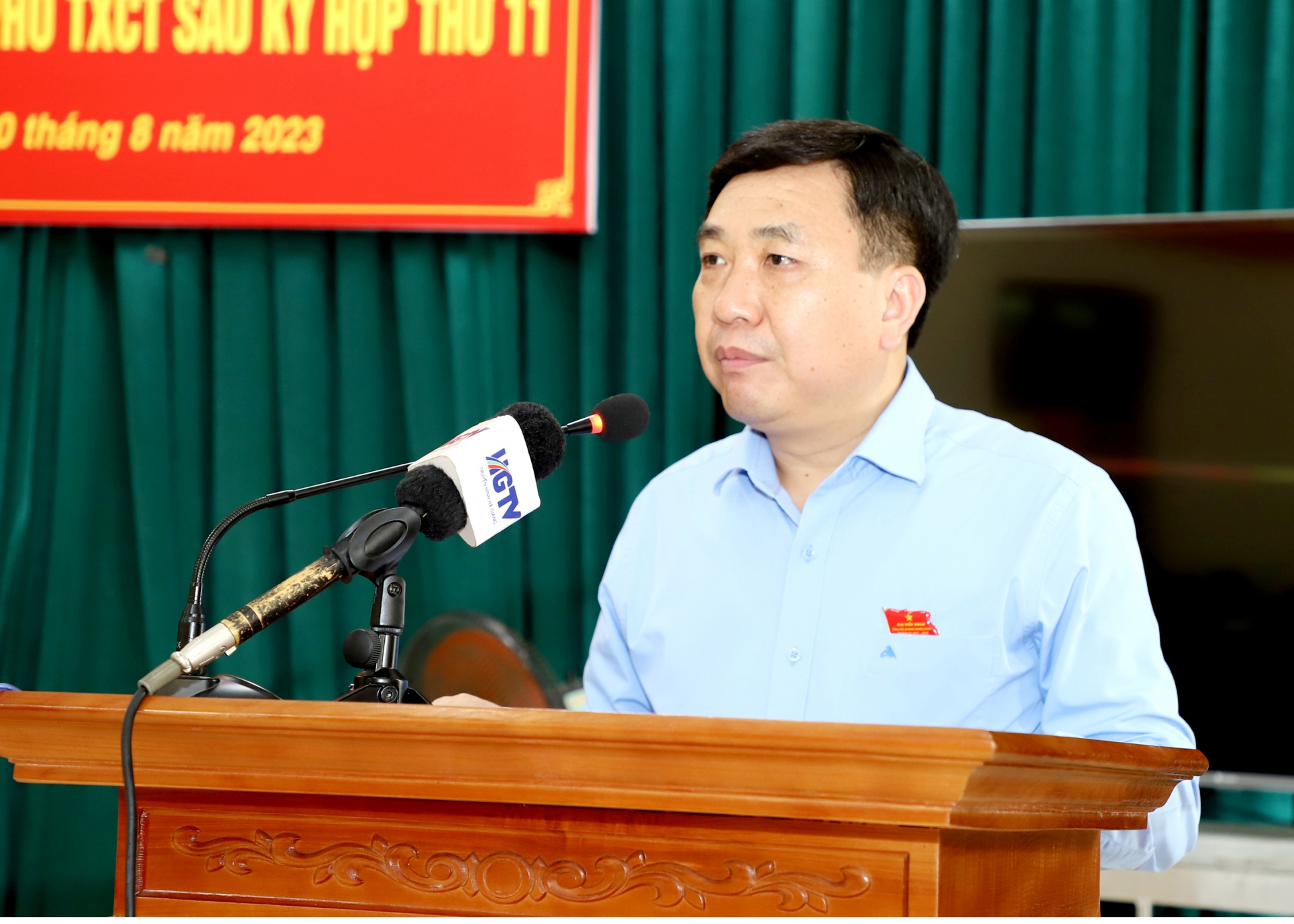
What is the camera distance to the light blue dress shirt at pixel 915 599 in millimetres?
1403

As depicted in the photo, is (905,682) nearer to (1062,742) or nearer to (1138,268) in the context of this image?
(1062,742)

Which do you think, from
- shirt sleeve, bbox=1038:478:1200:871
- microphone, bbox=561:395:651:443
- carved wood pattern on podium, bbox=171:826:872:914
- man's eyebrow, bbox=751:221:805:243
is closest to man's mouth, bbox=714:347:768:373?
man's eyebrow, bbox=751:221:805:243

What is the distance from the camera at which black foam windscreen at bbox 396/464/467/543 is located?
3.22ft

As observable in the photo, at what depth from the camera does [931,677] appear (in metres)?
1.47

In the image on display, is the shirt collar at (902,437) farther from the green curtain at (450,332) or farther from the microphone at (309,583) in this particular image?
the green curtain at (450,332)

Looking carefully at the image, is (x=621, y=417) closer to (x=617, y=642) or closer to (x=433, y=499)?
(x=433, y=499)

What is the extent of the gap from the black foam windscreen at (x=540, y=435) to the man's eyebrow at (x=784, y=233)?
607 millimetres

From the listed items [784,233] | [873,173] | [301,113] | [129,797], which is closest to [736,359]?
[784,233]

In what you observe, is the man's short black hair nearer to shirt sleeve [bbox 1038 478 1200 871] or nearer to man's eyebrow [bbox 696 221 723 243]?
man's eyebrow [bbox 696 221 723 243]

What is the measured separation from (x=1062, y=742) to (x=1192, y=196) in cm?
193

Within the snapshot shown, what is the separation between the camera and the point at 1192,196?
2400 millimetres

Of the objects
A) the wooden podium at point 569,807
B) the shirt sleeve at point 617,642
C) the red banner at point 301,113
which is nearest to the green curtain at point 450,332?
the red banner at point 301,113

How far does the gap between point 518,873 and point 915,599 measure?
81 cm

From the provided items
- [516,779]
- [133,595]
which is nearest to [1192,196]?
[516,779]
